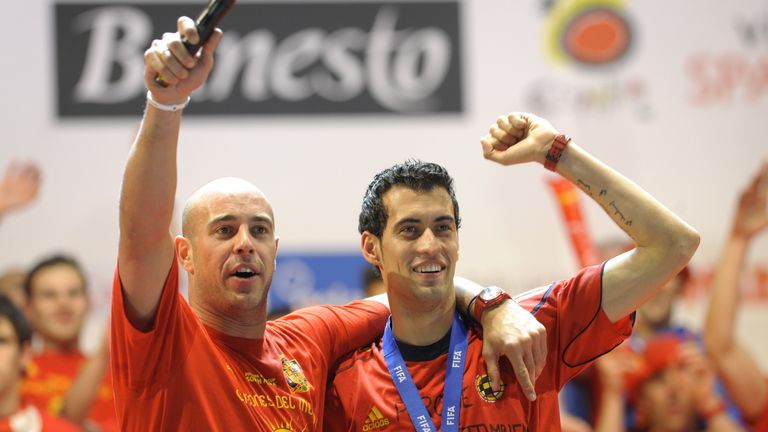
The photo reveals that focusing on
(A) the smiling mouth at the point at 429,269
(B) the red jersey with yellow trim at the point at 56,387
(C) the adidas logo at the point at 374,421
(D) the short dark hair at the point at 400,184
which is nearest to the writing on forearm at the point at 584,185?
(D) the short dark hair at the point at 400,184

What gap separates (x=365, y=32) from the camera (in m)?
7.52

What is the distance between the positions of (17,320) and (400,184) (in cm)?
256

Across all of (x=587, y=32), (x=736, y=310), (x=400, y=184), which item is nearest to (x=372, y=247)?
(x=400, y=184)

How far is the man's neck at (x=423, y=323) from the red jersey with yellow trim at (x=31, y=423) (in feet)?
7.80

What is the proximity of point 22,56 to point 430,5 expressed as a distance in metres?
2.97

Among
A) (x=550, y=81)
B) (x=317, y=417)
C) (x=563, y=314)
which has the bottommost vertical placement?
(x=317, y=417)

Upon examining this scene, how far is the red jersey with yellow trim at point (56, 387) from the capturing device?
239 inches

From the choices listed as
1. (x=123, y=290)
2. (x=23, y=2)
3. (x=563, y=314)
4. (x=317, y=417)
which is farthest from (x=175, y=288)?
(x=23, y=2)

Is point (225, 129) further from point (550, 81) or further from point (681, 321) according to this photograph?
point (681, 321)

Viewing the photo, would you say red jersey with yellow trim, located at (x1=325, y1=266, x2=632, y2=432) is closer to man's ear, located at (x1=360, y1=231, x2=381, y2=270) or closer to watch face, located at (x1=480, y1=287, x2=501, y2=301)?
watch face, located at (x1=480, y1=287, x2=501, y2=301)

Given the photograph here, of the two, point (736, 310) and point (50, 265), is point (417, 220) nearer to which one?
point (736, 310)

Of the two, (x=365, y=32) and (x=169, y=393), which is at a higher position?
(x=365, y=32)

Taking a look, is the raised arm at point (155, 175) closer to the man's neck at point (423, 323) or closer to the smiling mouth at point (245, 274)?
the smiling mouth at point (245, 274)

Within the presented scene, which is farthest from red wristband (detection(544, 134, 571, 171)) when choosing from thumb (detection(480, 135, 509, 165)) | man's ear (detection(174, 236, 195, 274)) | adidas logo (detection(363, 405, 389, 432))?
man's ear (detection(174, 236, 195, 274))
